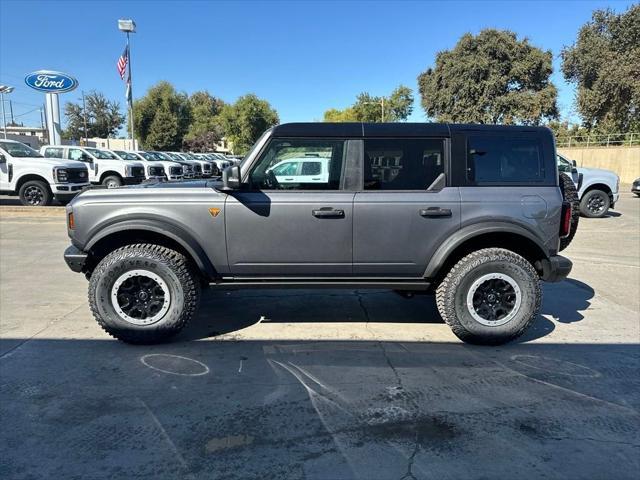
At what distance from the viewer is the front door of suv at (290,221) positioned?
4164mm

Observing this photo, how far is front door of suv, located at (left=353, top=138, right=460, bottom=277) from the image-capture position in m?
4.18

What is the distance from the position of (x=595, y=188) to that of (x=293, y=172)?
11440mm

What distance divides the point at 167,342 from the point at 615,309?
4.96 meters

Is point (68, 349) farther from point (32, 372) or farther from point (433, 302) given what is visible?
point (433, 302)

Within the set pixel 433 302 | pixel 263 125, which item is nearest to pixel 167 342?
pixel 433 302

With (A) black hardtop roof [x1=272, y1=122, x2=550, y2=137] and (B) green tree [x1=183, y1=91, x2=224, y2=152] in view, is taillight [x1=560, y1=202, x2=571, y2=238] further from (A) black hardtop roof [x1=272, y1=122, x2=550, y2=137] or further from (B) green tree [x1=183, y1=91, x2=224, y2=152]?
(B) green tree [x1=183, y1=91, x2=224, y2=152]

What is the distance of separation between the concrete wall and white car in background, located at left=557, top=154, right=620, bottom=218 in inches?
825

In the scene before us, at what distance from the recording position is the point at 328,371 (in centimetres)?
379

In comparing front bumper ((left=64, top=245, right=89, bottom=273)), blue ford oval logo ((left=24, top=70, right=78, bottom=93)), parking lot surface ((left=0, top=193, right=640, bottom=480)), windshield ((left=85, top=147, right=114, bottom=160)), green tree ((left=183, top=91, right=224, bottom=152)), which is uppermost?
green tree ((left=183, top=91, right=224, bottom=152))

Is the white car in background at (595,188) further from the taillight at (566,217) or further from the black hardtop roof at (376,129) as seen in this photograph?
the black hardtop roof at (376,129)

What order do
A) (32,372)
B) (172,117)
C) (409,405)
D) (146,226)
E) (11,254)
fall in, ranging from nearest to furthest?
(409,405) < (32,372) < (146,226) < (11,254) < (172,117)

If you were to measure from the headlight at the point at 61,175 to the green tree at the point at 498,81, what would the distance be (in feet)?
99.0

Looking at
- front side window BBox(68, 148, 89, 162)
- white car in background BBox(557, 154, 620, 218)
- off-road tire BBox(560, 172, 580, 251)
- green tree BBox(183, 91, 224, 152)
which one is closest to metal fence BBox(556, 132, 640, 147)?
white car in background BBox(557, 154, 620, 218)

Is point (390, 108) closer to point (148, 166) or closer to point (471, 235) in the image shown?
point (148, 166)
